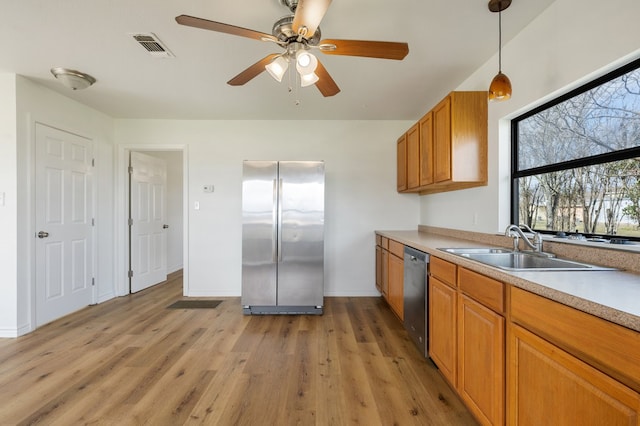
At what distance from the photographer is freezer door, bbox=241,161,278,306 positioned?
3256mm

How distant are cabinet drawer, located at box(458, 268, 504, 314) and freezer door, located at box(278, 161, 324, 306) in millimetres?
1833

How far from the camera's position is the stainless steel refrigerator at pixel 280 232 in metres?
3.26

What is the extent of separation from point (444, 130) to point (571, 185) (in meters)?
0.98

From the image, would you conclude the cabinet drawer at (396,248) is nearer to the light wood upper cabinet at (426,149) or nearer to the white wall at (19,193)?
the light wood upper cabinet at (426,149)

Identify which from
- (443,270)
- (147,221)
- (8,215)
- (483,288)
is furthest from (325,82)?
(147,221)

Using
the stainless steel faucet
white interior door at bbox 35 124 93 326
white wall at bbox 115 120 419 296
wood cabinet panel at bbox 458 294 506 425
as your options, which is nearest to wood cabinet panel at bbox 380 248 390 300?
white wall at bbox 115 120 419 296

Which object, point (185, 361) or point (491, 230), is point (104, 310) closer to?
point (185, 361)

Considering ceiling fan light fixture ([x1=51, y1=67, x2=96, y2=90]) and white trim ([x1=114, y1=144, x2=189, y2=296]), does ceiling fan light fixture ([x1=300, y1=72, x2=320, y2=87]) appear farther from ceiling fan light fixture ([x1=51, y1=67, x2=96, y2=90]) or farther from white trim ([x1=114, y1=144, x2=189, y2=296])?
white trim ([x1=114, y1=144, x2=189, y2=296])

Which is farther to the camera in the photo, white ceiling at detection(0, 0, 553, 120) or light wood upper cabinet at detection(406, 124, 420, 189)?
light wood upper cabinet at detection(406, 124, 420, 189)

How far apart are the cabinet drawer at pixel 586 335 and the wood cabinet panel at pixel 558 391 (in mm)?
26

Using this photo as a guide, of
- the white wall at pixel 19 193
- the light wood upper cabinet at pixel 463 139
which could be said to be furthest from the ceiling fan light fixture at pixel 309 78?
the white wall at pixel 19 193

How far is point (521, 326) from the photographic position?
3.92ft

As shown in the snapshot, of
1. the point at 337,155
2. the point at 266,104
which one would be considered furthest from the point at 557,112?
the point at 266,104

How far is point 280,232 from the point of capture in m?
3.26
